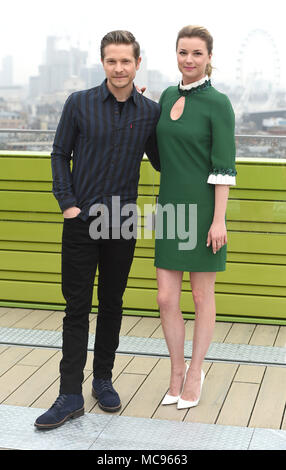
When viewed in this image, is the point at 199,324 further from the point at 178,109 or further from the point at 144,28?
the point at 144,28

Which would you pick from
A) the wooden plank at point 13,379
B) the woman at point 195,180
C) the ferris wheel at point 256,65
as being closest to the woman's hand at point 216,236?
Answer: the woman at point 195,180

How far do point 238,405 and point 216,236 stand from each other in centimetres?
72

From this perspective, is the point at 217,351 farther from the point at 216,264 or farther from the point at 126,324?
the point at 216,264

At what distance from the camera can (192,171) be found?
251 centimetres

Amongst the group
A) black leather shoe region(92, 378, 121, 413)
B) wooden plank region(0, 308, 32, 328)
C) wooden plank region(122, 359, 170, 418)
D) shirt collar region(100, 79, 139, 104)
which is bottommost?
wooden plank region(0, 308, 32, 328)

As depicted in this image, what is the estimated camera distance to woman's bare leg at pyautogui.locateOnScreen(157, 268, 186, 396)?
106 inches

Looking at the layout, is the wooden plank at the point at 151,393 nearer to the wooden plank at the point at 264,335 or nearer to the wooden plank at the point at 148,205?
the wooden plank at the point at 264,335

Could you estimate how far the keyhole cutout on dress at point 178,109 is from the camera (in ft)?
8.21

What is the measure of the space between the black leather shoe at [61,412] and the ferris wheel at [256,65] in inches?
1344

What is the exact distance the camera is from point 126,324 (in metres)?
3.81

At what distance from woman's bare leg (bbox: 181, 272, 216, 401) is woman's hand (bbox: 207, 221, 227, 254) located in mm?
145

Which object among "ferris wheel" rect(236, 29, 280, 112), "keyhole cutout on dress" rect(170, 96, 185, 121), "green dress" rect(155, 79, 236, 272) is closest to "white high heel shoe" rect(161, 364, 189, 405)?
"green dress" rect(155, 79, 236, 272)

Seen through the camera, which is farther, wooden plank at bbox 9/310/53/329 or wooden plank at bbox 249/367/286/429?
wooden plank at bbox 9/310/53/329

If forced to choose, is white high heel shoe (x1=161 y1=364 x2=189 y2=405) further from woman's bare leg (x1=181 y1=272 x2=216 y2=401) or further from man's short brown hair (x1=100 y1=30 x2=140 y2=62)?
man's short brown hair (x1=100 y1=30 x2=140 y2=62)
